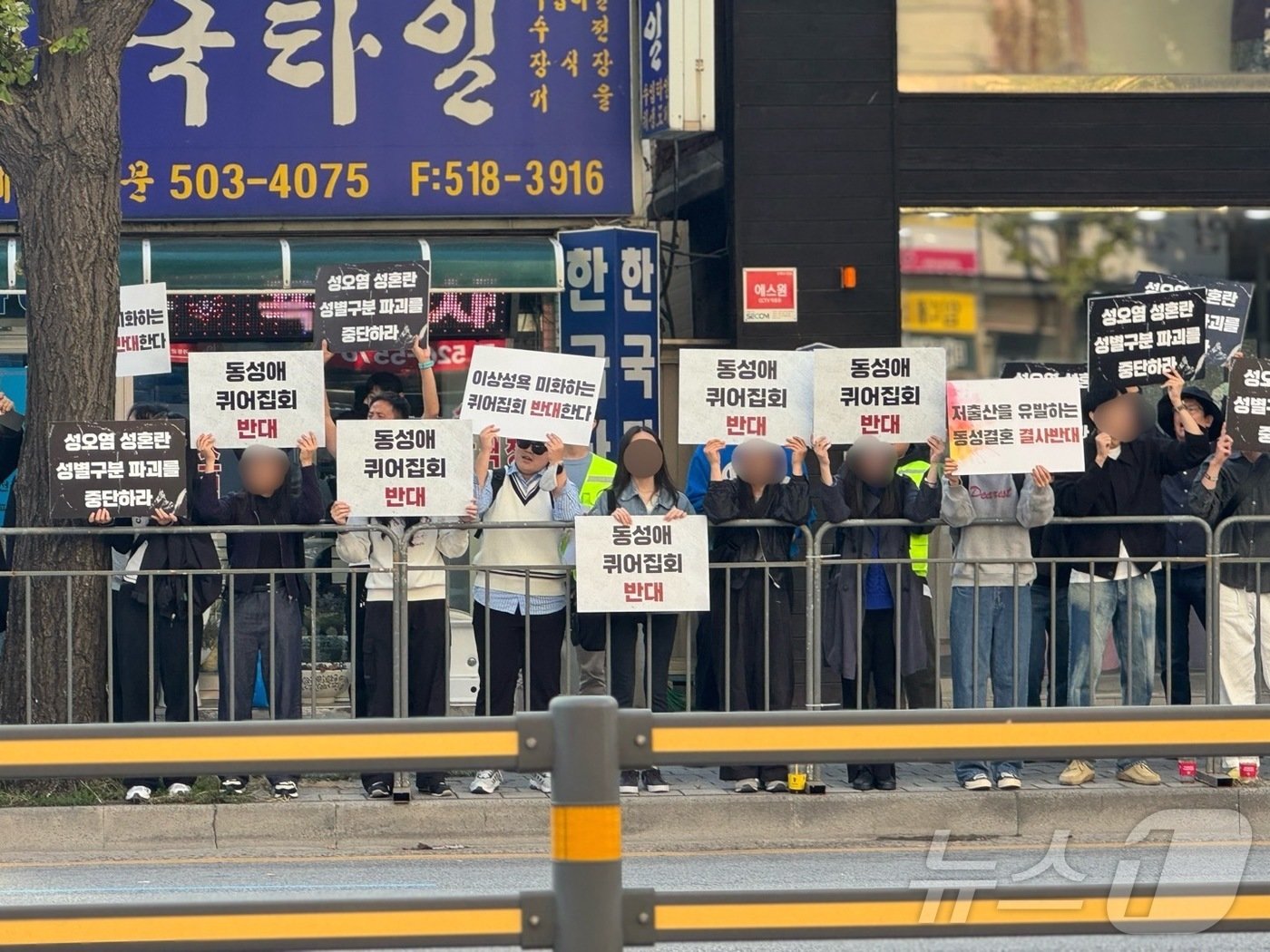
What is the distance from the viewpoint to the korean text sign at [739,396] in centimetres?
1011

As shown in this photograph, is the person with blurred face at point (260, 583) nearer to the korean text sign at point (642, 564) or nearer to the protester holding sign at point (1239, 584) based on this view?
the korean text sign at point (642, 564)

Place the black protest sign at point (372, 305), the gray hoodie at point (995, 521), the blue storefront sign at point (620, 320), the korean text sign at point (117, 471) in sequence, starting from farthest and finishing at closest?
1. the blue storefront sign at point (620, 320)
2. the black protest sign at point (372, 305)
3. the gray hoodie at point (995, 521)
4. the korean text sign at point (117, 471)

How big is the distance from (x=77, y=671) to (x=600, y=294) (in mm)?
5119

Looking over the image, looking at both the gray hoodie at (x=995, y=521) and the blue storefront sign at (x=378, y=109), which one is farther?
the blue storefront sign at (x=378, y=109)

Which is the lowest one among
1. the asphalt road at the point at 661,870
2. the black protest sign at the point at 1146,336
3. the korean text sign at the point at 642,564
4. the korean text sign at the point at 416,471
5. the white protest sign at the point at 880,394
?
the asphalt road at the point at 661,870

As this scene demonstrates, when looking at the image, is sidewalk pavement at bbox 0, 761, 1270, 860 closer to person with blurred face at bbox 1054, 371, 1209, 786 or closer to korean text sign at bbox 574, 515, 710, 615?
person with blurred face at bbox 1054, 371, 1209, 786

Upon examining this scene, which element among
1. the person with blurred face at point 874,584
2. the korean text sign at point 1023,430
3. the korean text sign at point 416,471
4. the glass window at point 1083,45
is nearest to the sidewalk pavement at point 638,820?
the person with blurred face at point 874,584

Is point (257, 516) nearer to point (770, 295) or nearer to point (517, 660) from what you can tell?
point (517, 660)

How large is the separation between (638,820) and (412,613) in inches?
61.8

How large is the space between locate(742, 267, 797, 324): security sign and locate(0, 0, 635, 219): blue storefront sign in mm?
1107

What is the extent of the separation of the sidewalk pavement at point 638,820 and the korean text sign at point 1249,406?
1.77m

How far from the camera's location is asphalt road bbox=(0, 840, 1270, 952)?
7.82 m

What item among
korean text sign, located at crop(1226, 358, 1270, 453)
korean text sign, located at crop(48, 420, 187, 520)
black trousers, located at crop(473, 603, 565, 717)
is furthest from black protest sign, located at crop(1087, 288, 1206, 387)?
korean text sign, located at crop(48, 420, 187, 520)

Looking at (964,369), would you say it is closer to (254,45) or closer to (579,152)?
(579,152)
